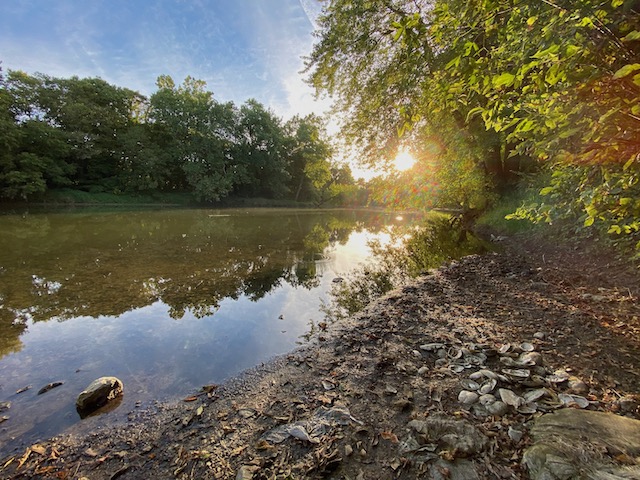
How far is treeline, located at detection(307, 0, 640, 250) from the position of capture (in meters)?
1.94

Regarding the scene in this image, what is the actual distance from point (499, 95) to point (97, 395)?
17.4ft

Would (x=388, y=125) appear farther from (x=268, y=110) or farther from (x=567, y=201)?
(x=268, y=110)

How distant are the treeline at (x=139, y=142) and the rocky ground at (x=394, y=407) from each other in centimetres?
2716

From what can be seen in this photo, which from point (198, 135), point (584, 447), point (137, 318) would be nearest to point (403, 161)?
point (137, 318)

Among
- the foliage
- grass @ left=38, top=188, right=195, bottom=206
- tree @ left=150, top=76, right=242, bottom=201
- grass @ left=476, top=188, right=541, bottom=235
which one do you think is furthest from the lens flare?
grass @ left=38, top=188, right=195, bottom=206

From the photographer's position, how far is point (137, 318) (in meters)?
5.64

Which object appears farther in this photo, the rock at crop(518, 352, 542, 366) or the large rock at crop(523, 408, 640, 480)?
the rock at crop(518, 352, 542, 366)

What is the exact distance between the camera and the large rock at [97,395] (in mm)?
3180

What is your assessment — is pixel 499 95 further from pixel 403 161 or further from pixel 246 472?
pixel 403 161

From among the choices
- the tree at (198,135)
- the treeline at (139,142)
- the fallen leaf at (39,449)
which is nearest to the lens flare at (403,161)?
the fallen leaf at (39,449)

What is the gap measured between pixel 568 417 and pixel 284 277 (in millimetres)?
7274

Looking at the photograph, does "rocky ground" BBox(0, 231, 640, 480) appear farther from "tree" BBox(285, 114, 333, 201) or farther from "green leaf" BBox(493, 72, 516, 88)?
"tree" BBox(285, 114, 333, 201)

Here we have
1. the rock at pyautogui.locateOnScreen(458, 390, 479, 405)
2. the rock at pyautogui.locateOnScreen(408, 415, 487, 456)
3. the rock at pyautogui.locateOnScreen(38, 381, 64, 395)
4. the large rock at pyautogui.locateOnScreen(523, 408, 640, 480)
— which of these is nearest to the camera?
the large rock at pyautogui.locateOnScreen(523, 408, 640, 480)

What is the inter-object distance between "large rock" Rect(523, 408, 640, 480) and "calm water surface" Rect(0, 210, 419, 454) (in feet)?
11.1
